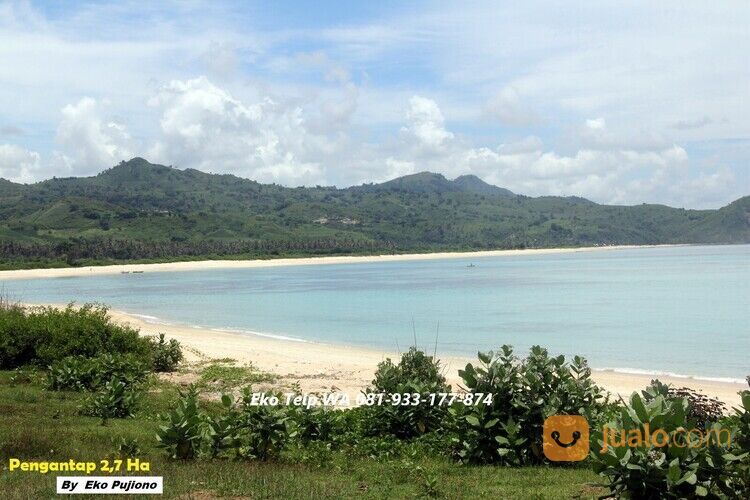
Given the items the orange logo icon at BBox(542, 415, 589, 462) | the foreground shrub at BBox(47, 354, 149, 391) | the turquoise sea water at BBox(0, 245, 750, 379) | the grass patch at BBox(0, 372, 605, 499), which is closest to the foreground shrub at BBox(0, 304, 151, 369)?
the foreground shrub at BBox(47, 354, 149, 391)

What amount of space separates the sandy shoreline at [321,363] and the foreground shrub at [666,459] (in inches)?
446

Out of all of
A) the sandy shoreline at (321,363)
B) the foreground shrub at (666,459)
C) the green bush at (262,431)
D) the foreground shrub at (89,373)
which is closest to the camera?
the foreground shrub at (666,459)

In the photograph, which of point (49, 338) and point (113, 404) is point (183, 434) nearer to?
point (113, 404)

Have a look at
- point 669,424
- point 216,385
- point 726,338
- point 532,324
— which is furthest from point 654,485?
point 532,324

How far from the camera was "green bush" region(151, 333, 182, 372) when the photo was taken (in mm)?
23469

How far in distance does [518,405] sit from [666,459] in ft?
10.4

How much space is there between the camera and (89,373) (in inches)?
685

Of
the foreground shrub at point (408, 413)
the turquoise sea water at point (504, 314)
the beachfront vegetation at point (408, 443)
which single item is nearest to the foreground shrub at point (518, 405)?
the beachfront vegetation at point (408, 443)

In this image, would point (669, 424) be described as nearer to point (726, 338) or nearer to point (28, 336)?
point (28, 336)

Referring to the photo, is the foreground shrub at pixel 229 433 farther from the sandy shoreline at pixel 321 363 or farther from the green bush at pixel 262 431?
the sandy shoreline at pixel 321 363

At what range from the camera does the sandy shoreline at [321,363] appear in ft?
74.1

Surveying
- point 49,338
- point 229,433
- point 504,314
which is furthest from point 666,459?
point 504,314

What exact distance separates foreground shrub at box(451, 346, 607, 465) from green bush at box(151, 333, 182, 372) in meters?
15.5

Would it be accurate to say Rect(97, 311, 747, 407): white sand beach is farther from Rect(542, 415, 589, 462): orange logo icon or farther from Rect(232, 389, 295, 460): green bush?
Rect(232, 389, 295, 460): green bush
